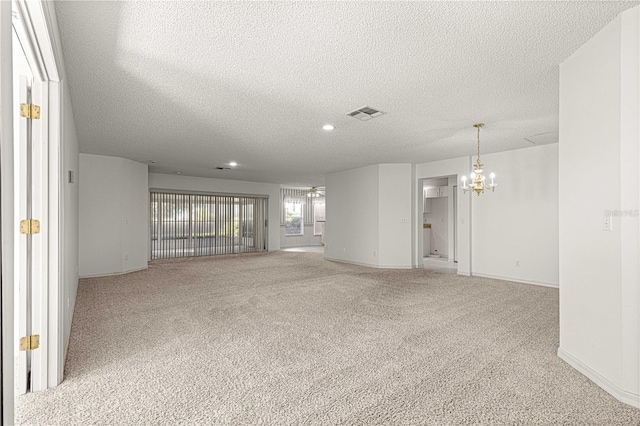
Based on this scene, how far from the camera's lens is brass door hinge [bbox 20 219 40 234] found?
2248mm

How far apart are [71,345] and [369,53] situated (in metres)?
3.79

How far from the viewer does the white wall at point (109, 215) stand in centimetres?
659

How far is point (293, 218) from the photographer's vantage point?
14109 mm

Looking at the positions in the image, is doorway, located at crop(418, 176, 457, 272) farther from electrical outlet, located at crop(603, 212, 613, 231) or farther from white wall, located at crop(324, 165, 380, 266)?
electrical outlet, located at crop(603, 212, 613, 231)

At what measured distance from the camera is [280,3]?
2.07 m

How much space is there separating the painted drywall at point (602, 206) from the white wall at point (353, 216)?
5.40 meters

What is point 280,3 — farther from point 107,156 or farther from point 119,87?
point 107,156

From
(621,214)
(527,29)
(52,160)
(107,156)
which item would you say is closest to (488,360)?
(621,214)

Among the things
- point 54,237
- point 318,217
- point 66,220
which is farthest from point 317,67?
point 318,217

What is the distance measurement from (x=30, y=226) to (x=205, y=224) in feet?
27.7

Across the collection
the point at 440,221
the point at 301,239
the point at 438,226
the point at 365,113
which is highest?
the point at 365,113

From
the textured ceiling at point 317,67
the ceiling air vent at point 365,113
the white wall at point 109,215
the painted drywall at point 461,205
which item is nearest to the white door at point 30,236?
the textured ceiling at point 317,67

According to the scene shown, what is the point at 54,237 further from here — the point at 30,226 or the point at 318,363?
the point at 318,363

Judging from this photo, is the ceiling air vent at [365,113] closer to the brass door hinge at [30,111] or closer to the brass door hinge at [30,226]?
the brass door hinge at [30,111]
